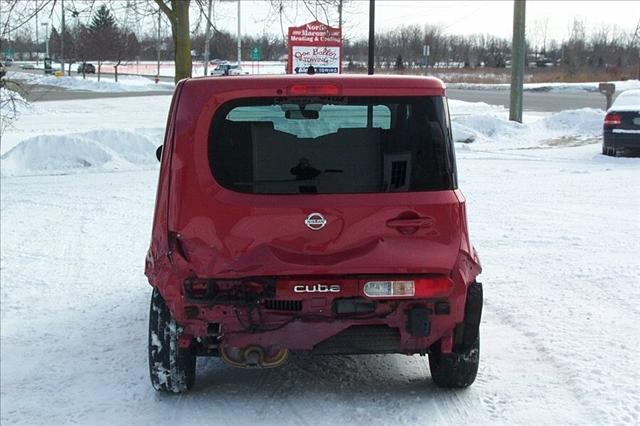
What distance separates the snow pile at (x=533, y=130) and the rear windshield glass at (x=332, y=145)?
16064mm

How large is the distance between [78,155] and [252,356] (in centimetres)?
1294

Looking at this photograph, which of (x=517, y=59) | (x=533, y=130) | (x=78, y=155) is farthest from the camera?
(x=517, y=59)

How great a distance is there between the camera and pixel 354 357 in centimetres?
531

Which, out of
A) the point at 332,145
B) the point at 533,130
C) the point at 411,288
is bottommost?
the point at 411,288

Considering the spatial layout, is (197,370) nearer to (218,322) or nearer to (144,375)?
(144,375)

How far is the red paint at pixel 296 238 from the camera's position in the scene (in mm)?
4094

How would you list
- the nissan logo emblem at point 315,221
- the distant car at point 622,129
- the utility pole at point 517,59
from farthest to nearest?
the utility pole at point 517,59, the distant car at point 622,129, the nissan logo emblem at point 315,221

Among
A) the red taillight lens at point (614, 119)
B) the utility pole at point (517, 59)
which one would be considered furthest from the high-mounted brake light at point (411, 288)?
the utility pole at point (517, 59)

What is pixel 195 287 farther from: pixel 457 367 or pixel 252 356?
pixel 457 367

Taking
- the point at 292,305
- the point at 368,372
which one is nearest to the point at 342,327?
the point at 292,305

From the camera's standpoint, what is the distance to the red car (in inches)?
161

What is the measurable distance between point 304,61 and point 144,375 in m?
14.6

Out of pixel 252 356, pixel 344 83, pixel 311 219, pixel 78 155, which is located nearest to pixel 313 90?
pixel 344 83

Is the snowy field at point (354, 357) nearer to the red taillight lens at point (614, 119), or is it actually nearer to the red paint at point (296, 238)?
the red paint at point (296, 238)
